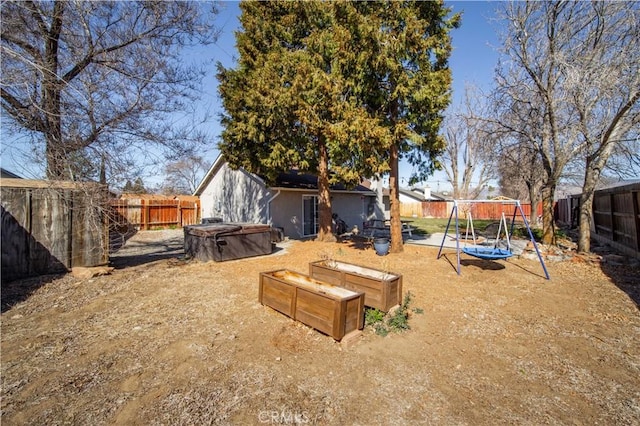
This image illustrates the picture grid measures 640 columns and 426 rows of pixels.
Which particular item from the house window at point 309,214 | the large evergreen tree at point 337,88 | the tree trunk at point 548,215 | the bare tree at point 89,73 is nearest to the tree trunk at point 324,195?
the large evergreen tree at point 337,88

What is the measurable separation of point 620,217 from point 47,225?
15708 mm

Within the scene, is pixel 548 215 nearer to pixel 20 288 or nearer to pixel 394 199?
pixel 394 199

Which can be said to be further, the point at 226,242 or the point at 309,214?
the point at 309,214

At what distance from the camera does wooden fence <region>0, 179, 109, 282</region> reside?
5.98 m

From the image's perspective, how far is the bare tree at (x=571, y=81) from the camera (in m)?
7.05

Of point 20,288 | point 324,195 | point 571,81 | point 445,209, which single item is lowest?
point 20,288

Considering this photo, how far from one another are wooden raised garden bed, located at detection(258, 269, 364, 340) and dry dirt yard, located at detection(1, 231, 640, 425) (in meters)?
0.18

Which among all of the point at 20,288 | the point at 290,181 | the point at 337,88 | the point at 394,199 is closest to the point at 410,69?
the point at 337,88

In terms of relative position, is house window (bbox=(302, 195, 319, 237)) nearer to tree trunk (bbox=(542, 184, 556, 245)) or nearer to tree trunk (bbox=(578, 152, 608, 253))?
tree trunk (bbox=(542, 184, 556, 245))

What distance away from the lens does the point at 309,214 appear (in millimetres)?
14484

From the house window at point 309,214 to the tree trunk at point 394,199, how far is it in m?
5.48

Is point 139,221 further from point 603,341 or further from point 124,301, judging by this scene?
point 603,341

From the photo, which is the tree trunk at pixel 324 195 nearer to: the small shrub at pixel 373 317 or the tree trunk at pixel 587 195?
the small shrub at pixel 373 317
